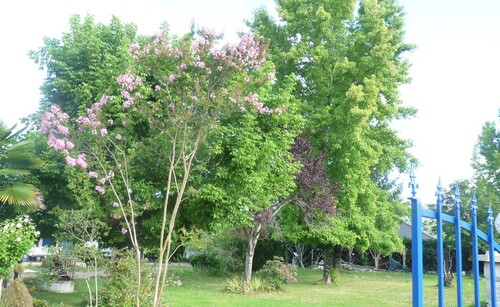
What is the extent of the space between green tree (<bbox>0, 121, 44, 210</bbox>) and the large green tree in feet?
34.7

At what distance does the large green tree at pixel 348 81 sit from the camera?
62.9 ft

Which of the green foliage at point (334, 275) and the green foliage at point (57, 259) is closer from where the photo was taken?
the green foliage at point (57, 259)

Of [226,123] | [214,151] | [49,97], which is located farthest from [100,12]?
[214,151]

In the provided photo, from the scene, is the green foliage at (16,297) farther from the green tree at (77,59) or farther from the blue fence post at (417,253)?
the blue fence post at (417,253)

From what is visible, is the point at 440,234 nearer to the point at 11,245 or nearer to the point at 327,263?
the point at 11,245

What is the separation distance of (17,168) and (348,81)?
1290 centimetres

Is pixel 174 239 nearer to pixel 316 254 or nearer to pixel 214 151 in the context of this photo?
pixel 214 151

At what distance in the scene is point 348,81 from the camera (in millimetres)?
20219

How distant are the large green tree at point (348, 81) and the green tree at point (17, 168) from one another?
416 inches

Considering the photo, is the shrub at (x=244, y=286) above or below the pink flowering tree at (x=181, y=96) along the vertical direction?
below

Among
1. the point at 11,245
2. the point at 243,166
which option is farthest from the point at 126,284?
the point at 243,166

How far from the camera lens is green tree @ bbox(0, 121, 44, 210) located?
11.2 metres

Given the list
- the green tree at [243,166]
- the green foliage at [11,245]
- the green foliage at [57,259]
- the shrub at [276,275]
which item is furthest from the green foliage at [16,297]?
the shrub at [276,275]

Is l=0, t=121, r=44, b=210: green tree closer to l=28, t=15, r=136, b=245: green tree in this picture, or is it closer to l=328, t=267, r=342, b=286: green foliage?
l=28, t=15, r=136, b=245: green tree
